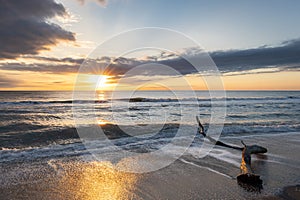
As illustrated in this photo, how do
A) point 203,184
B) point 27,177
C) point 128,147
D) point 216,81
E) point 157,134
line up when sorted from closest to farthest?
point 203,184 → point 27,177 → point 128,147 → point 216,81 → point 157,134

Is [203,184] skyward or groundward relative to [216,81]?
groundward

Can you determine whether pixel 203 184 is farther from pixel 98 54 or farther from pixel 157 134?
pixel 157 134

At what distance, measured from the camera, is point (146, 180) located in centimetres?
443

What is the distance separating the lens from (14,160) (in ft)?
19.2

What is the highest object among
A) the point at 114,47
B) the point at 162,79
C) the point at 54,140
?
the point at 114,47

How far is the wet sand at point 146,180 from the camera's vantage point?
372cm

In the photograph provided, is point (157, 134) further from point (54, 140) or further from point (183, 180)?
point (183, 180)

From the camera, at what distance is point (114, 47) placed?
579 centimetres

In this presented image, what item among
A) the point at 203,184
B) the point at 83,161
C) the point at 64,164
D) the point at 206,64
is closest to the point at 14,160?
the point at 64,164

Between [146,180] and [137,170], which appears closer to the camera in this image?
[146,180]

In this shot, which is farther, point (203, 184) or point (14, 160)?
point (14, 160)

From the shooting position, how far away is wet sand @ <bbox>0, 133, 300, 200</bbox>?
3723 millimetres

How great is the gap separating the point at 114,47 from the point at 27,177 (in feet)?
12.4

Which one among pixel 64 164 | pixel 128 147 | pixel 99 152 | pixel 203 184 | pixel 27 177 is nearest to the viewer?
pixel 203 184
